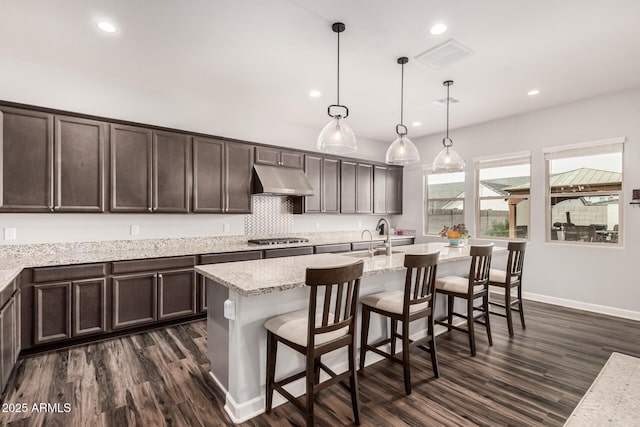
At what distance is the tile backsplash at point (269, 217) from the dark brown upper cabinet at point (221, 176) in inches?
16.3

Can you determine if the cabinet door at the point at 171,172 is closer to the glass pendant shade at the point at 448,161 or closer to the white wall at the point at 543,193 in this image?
the glass pendant shade at the point at 448,161

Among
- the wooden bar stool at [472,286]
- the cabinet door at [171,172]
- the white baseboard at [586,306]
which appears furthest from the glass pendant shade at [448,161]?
the cabinet door at [171,172]

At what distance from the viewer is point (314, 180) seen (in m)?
5.50

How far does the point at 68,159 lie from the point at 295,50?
2629 mm

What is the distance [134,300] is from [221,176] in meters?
1.86

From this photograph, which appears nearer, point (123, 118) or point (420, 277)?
point (420, 277)

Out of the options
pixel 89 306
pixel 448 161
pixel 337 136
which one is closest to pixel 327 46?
pixel 337 136

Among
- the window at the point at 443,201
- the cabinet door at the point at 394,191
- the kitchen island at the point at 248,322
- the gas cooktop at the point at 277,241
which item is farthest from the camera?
the cabinet door at the point at 394,191

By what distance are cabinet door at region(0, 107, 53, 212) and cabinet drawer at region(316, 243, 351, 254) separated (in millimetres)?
3359

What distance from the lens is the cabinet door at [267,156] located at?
4.80m

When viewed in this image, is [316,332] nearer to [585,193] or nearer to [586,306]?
[586,306]

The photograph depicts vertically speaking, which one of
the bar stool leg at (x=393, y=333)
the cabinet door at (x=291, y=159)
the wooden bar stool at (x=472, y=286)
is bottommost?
the bar stool leg at (x=393, y=333)

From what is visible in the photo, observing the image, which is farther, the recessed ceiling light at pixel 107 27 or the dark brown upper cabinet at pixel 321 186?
the dark brown upper cabinet at pixel 321 186

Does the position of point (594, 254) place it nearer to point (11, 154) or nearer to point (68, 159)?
point (68, 159)
